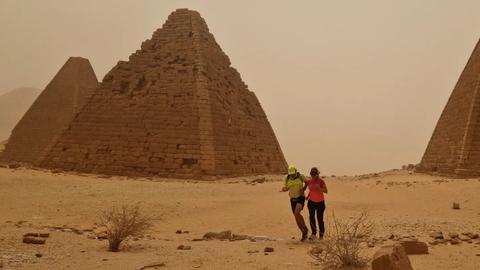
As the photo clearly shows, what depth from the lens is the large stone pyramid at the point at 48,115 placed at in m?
27.6

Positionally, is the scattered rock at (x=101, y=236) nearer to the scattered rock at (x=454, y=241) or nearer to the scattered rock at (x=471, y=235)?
the scattered rock at (x=454, y=241)

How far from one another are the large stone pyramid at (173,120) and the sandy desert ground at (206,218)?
6.20 feet

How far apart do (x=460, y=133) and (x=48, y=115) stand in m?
20.7

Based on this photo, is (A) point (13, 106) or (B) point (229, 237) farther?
(A) point (13, 106)

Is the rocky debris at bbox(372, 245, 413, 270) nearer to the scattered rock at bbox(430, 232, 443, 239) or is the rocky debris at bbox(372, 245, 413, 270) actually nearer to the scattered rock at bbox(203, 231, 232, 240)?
the scattered rock at bbox(430, 232, 443, 239)

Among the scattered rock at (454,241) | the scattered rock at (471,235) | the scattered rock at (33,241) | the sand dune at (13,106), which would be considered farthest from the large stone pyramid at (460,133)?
the sand dune at (13,106)

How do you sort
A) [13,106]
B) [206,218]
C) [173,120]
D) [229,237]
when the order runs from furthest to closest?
[13,106] < [173,120] < [206,218] < [229,237]

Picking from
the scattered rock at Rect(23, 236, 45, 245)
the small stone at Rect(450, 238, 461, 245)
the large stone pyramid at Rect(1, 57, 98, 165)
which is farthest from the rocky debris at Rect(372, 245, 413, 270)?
the large stone pyramid at Rect(1, 57, 98, 165)

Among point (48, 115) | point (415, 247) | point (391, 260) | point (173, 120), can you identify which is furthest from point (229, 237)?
point (48, 115)

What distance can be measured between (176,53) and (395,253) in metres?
15.8

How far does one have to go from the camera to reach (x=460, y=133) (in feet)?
52.1

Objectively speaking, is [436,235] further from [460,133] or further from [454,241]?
[460,133]

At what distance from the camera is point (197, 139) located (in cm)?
1655

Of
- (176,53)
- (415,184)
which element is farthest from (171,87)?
(415,184)
